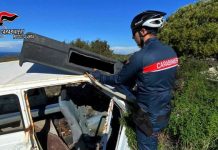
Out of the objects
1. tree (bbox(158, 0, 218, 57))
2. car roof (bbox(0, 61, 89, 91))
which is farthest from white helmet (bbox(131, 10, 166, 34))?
tree (bbox(158, 0, 218, 57))

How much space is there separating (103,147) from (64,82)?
903 millimetres

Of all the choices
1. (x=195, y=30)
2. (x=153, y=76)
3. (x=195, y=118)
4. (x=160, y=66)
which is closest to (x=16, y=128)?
(x=153, y=76)

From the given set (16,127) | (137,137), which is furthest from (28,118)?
(137,137)

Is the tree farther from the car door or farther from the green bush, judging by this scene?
the car door

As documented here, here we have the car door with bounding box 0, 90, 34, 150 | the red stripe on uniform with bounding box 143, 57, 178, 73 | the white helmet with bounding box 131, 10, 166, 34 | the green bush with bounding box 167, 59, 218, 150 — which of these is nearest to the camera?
the red stripe on uniform with bounding box 143, 57, 178, 73

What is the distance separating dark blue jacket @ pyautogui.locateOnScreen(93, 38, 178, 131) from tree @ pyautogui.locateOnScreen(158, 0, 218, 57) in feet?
25.0

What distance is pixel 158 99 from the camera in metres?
4.05

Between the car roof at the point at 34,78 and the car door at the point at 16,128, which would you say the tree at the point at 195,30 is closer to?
the car roof at the point at 34,78

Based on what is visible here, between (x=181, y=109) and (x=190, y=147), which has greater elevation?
(x=181, y=109)

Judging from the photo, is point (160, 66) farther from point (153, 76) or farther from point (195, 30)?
point (195, 30)

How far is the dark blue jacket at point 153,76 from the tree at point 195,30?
761 cm

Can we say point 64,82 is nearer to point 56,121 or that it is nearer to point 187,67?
point 56,121

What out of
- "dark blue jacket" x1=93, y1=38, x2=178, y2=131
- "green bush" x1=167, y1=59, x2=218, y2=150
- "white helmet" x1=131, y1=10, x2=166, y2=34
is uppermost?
"white helmet" x1=131, y1=10, x2=166, y2=34

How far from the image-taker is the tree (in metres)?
11.6
